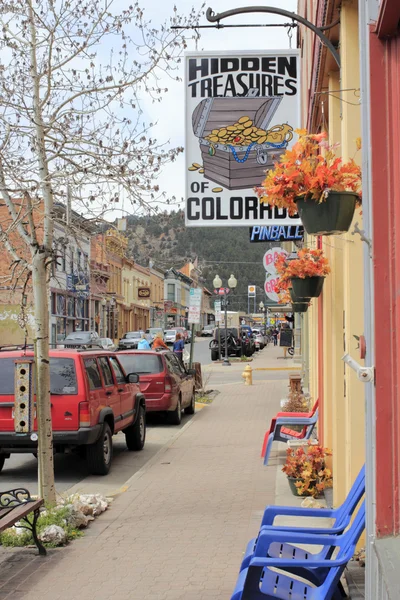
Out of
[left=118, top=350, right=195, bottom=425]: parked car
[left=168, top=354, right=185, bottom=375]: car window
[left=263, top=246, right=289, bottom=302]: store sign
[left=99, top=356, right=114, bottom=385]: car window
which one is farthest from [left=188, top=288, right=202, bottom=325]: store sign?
[left=99, top=356, right=114, bottom=385]: car window

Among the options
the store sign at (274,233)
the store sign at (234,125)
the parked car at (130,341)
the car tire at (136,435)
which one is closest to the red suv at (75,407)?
the car tire at (136,435)

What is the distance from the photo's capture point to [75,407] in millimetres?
9914

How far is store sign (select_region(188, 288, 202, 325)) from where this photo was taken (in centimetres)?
2391

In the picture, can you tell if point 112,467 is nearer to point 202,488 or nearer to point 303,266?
point 202,488

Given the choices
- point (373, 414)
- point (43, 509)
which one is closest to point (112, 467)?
point (43, 509)

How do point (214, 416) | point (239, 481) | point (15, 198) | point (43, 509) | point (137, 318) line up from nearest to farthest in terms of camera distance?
point (43, 509) → point (15, 198) → point (239, 481) → point (214, 416) → point (137, 318)

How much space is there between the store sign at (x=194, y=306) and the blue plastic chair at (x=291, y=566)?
19059 millimetres

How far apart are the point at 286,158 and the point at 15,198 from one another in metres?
4.47

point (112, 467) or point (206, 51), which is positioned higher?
point (206, 51)

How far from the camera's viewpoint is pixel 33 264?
779 cm

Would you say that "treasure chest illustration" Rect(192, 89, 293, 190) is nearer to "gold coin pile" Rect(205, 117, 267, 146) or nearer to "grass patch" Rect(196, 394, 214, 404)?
"gold coin pile" Rect(205, 117, 267, 146)

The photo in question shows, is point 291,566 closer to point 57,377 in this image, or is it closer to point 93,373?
point 57,377

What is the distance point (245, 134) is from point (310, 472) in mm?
3898

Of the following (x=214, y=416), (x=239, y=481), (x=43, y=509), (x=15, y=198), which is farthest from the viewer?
(x=214, y=416)
